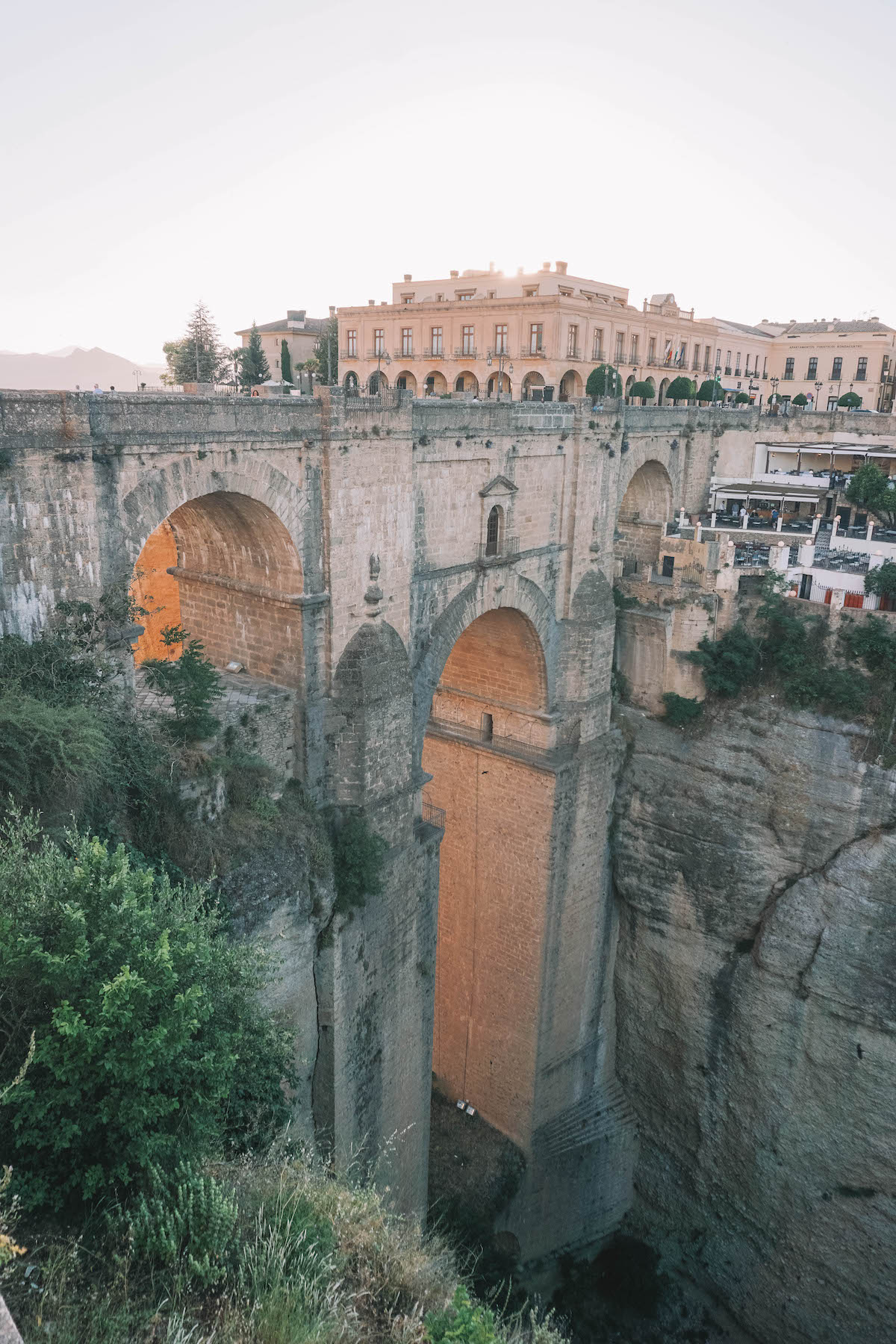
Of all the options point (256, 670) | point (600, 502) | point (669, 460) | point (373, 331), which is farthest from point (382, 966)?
point (373, 331)

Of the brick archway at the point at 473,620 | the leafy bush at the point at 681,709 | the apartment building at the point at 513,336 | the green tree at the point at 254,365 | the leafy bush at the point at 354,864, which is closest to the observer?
the leafy bush at the point at 354,864

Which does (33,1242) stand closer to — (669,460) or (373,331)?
(669,460)

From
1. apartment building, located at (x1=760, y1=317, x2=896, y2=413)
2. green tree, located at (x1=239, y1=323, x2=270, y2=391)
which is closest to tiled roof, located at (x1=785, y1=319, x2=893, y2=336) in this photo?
apartment building, located at (x1=760, y1=317, x2=896, y2=413)

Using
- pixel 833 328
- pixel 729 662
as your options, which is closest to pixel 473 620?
pixel 729 662

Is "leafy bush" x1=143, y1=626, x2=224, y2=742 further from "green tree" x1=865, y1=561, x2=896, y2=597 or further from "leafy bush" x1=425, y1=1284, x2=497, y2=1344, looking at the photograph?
"green tree" x1=865, y1=561, x2=896, y2=597

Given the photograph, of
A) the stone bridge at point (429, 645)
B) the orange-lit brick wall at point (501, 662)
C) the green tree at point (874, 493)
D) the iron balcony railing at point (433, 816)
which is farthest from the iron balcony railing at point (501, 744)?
the green tree at point (874, 493)

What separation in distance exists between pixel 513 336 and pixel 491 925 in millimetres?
23320

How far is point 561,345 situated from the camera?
34281 mm

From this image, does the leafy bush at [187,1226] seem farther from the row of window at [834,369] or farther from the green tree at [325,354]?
the row of window at [834,369]

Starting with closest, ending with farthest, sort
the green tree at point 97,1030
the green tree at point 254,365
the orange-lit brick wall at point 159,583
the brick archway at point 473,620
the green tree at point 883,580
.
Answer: the green tree at point 97,1030 < the brick archway at point 473,620 < the orange-lit brick wall at point 159,583 < the green tree at point 883,580 < the green tree at point 254,365

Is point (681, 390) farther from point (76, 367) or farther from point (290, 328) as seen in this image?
point (76, 367)

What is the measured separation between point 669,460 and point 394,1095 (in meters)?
16.2

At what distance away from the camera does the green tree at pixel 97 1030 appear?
21.2 ft

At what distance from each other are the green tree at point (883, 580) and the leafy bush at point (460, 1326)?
18.9 metres
